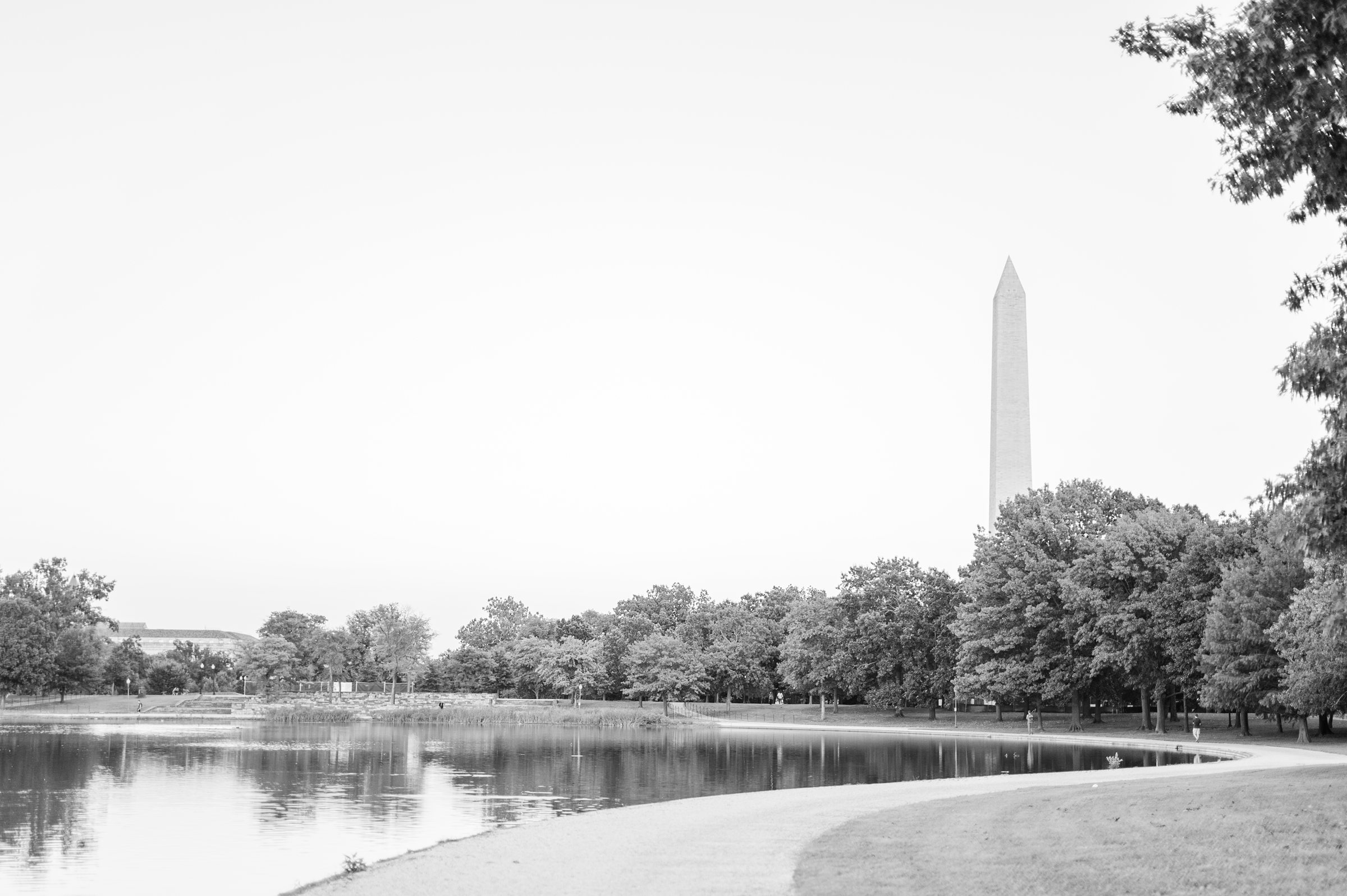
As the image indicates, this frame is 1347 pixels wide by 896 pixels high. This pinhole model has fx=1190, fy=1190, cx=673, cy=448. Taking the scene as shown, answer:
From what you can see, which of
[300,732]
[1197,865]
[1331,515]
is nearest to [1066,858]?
[1197,865]

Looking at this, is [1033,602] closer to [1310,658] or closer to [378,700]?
[1310,658]

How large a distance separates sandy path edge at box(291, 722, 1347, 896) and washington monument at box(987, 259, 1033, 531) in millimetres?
56279

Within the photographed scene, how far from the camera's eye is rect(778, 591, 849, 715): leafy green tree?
305 ft

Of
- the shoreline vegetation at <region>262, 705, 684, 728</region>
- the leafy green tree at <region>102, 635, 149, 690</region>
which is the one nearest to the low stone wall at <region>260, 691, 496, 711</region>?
the shoreline vegetation at <region>262, 705, 684, 728</region>

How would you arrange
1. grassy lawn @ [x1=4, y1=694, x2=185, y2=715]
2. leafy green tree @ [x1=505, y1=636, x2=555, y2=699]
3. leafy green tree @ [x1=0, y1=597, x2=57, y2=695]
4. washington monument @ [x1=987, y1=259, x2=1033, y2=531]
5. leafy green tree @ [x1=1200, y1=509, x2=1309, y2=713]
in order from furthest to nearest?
leafy green tree @ [x1=505, y1=636, x2=555, y2=699] < leafy green tree @ [x1=0, y1=597, x2=57, y2=695] < grassy lawn @ [x1=4, y1=694, x2=185, y2=715] < washington monument @ [x1=987, y1=259, x2=1033, y2=531] < leafy green tree @ [x1=1200, y1=509, x2=1309, y2=713]

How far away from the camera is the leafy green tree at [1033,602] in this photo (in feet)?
241

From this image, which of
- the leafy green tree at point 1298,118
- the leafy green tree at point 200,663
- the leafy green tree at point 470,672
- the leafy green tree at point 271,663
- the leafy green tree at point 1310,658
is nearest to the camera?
the leafy green tree at point 1298,118

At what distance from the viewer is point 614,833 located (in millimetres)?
21953

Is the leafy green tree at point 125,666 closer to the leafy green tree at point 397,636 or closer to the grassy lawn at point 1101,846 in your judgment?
the leafy green tree at point 397,636

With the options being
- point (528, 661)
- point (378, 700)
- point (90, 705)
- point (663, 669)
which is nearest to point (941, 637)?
point (663, 669)

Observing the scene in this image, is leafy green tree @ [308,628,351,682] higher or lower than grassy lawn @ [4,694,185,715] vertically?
higher

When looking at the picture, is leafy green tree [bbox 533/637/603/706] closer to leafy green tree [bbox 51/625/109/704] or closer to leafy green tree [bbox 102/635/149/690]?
leafy green tree [bbox 51/625/109/704]

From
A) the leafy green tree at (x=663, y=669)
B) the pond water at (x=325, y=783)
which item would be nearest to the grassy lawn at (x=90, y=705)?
the pond water at (x=325, y=783)

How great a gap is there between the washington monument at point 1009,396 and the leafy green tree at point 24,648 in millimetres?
75613
